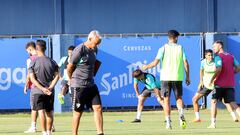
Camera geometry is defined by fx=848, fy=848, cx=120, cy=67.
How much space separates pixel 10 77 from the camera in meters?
29.1

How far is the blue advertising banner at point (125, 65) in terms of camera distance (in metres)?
29.4

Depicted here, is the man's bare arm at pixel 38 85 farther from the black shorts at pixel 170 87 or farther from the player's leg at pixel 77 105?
the black shorts at pixel 170 87

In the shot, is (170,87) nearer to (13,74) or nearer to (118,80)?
(118,80)

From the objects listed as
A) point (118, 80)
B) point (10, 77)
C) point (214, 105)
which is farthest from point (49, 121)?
point (118, 80)

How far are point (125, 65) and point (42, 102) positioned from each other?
1390 centimetres

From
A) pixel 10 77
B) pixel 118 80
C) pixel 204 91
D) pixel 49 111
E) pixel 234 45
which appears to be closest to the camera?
pixel 49 111

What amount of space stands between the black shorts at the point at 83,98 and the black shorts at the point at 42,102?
3.86 ft

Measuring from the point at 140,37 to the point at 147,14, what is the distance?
6193mm

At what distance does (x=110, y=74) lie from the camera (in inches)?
1161

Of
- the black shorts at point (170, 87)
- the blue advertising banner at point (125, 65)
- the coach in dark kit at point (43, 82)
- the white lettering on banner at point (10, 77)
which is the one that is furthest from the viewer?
the blue advertising banner at point (125, 65)

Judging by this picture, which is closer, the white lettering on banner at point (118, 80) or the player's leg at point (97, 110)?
the player's leg at point (97, 110)

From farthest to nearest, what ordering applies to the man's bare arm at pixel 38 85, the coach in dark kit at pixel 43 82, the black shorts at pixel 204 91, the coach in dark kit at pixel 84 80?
the black shorts at pixel 204 91
the coach in dark kit at pixel 43 82
the man's bare arm at pixel 38 85
the coach in dark kit at pixel 84 80

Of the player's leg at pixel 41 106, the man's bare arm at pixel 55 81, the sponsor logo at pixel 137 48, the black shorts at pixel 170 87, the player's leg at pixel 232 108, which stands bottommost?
the player's leg at pixel 232 108

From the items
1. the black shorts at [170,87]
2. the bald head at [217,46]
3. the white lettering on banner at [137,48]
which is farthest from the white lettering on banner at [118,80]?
the black shorts at [170,87]
